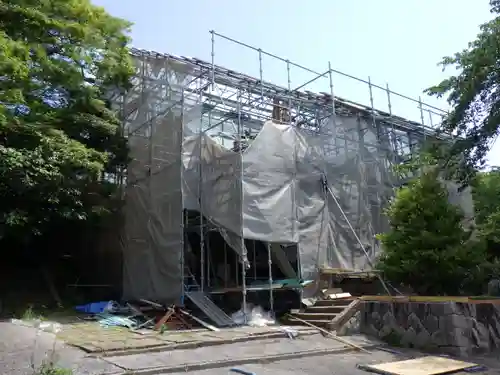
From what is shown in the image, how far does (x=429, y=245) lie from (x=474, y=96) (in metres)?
3.51

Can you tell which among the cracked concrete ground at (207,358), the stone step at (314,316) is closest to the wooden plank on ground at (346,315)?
the stone step at (314,316)

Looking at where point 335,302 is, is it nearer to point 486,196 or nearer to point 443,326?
point 443,326

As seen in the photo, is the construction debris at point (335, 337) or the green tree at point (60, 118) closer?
the green tree at point (60, 118)

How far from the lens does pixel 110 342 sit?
25.7 feet

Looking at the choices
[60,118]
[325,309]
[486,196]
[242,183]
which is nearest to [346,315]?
[325,309]

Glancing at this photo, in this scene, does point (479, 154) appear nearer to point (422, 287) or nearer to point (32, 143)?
point (422, 287)

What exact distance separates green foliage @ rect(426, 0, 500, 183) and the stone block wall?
3092 mm

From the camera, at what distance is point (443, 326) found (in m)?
9.05

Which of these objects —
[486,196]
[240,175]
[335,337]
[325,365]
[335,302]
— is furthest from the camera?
[486,196]

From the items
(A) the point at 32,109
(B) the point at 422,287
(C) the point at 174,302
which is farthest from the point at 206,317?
(A) the point at 32,109

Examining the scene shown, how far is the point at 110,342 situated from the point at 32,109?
5584 millimetres

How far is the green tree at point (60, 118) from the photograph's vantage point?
23.4ft

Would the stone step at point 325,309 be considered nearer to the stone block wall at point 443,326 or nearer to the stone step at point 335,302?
the stone step at point 335,302

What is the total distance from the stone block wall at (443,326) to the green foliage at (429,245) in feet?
4.35
